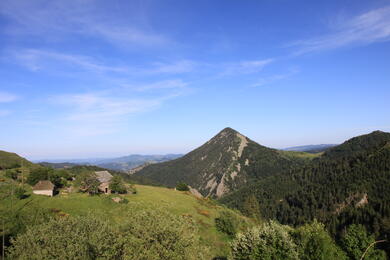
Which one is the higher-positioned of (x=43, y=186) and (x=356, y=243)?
(x=43, y=186)

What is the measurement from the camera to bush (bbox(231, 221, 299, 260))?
135ft

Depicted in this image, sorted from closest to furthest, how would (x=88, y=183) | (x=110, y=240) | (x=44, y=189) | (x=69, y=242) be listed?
(x=69, y=242), (x=110, y=240), (x=44, y=189), (x=88, y=183)

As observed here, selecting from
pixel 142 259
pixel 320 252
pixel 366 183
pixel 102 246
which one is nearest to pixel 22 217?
pixel 102 246

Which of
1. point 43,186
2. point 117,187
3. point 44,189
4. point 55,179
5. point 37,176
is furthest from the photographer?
point 55,179

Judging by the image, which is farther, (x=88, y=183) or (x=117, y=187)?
(x=117, y=187)

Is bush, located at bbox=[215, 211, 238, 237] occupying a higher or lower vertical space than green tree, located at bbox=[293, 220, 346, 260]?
lower

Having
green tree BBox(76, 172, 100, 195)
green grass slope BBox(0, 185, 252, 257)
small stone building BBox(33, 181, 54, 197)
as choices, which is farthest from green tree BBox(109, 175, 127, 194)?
small stone building BBox(33, 181, 54, 197)

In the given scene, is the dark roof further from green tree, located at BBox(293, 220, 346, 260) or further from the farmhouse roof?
green tree, located at BBox(293, 220, 346, 260)

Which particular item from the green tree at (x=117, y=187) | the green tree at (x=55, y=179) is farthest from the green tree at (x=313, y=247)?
the green tree at (x=55, y=179)

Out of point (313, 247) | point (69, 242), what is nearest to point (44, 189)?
point (69, 242)

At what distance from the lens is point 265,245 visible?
143 feet

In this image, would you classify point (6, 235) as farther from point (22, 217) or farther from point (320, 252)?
point (320, 252)

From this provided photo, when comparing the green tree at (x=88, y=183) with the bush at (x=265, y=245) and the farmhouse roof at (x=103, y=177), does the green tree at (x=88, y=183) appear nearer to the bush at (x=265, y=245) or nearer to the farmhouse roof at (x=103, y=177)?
the farmhouse roof at (x=103, y=177)

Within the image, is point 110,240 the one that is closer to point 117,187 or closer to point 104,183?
point 117,187
